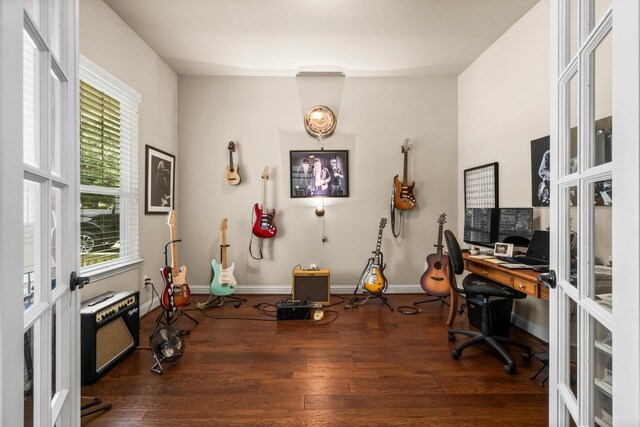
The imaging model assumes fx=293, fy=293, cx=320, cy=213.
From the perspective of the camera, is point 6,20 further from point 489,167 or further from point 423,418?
point 489,167

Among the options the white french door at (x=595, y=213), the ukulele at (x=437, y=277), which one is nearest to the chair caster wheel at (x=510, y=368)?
the white french door at (x=595, y=213)

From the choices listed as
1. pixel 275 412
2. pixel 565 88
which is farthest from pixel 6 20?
pixel 275 412

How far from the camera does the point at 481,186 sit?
3.25 meters

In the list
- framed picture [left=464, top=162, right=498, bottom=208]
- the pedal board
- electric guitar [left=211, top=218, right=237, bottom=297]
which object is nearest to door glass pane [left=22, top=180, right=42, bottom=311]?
the pedal board

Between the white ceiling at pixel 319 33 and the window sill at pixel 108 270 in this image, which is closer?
the window sill at pixel 108 270

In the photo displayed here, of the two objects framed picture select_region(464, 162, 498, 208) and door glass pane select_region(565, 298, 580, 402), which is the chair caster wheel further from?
framed picture select_region(464, 162, 498, 208)

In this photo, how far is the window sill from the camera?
223 centimetres

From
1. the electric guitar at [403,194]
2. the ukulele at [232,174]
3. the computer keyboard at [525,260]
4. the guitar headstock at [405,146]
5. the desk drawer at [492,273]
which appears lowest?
the desk drawer at [492,273]

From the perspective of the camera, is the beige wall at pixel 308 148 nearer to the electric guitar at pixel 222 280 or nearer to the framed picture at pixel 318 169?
the framed picture at pixel 318 169

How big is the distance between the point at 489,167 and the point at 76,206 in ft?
11.1

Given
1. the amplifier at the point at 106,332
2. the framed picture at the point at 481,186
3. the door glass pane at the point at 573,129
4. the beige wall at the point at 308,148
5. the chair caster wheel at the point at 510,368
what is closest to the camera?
the door glass pane at the point at 573,129

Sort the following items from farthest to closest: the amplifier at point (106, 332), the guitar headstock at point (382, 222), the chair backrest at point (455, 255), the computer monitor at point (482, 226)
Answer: the guitar headstock at point (382, 222)
the computer monitor at point (482, 226)
the chair backrest at point (455, 255)
the amplifier at point (106, 332)

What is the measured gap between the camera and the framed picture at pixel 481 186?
3.02 metres

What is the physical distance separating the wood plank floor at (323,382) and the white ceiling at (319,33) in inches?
110
